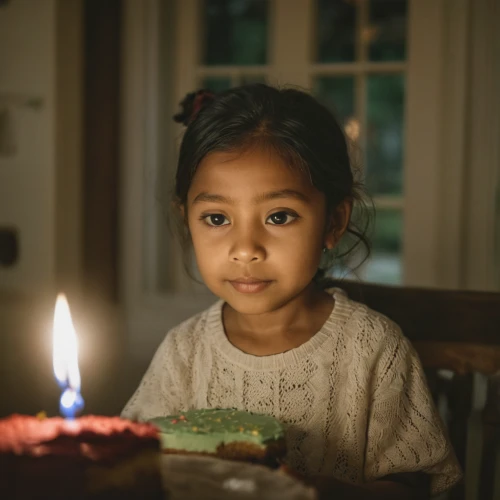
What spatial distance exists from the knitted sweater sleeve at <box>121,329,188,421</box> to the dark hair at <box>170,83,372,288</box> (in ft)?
0.97

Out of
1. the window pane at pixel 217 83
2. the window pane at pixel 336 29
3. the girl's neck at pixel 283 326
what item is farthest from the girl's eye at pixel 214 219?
the window pane at pixel 336 29

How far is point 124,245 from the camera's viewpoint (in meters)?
2.57

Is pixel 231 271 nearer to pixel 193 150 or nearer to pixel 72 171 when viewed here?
pixel 193 150

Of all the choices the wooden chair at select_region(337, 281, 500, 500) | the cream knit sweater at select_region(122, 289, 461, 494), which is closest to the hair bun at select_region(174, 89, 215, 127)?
the cream knit sweater at select_region(122, 289, 461, 494)

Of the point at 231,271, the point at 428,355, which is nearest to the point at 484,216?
the point at 428,355

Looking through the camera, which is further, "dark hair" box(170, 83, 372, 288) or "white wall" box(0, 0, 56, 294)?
"white wall" box(0, 0, 56, 294)

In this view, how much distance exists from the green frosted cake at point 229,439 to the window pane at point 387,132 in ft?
7.02

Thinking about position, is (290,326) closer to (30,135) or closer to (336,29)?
(30,135)

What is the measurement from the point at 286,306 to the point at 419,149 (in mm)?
1245

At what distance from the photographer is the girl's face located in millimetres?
1033

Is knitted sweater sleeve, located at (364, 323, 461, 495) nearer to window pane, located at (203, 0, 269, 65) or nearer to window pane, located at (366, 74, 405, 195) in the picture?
window pane, located at (366, 74, 405, 195)

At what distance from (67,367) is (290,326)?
656 mm

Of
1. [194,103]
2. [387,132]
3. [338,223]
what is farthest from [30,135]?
[387,132]

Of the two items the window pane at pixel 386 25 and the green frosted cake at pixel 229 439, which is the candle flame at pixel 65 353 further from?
the window pane at pixel 386 25
